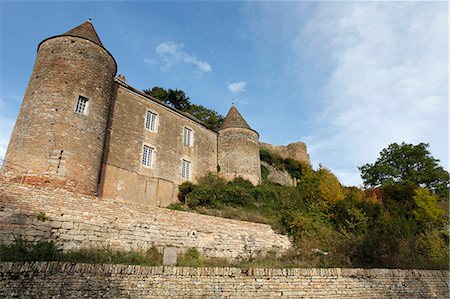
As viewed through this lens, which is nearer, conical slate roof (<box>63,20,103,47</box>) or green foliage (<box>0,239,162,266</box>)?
green foliage (<box>0,239,162,266</box>)

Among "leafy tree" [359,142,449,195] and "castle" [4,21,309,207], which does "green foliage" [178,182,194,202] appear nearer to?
"castle" [4,21,309,207]

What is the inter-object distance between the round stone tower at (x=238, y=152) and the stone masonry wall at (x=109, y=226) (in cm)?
903

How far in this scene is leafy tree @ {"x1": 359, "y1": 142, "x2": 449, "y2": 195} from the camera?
29878 mm

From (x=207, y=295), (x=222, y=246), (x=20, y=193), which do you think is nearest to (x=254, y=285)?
(x=207, y=295)

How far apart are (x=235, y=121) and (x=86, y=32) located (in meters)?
13.6

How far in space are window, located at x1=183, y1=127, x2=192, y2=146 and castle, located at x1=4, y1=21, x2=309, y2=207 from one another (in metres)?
0.02

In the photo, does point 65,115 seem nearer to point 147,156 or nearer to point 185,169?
point 147,156

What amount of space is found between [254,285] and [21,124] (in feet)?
41.1

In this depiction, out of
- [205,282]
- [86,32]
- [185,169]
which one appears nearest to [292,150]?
[185,169]

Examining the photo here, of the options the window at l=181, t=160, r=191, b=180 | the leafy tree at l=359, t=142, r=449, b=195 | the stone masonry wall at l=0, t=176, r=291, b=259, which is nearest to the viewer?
the stone masonry wall at l=0, t=176, r=291, b=259

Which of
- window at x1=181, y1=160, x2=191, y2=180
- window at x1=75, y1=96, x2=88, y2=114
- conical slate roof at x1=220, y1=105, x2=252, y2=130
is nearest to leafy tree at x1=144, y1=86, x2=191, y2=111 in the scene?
conical slate roof at x1=220, y1=105, x2=252, y2=130

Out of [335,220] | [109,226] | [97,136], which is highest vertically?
[97,136]

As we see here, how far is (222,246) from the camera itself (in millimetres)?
13242

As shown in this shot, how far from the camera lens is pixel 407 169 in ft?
107
